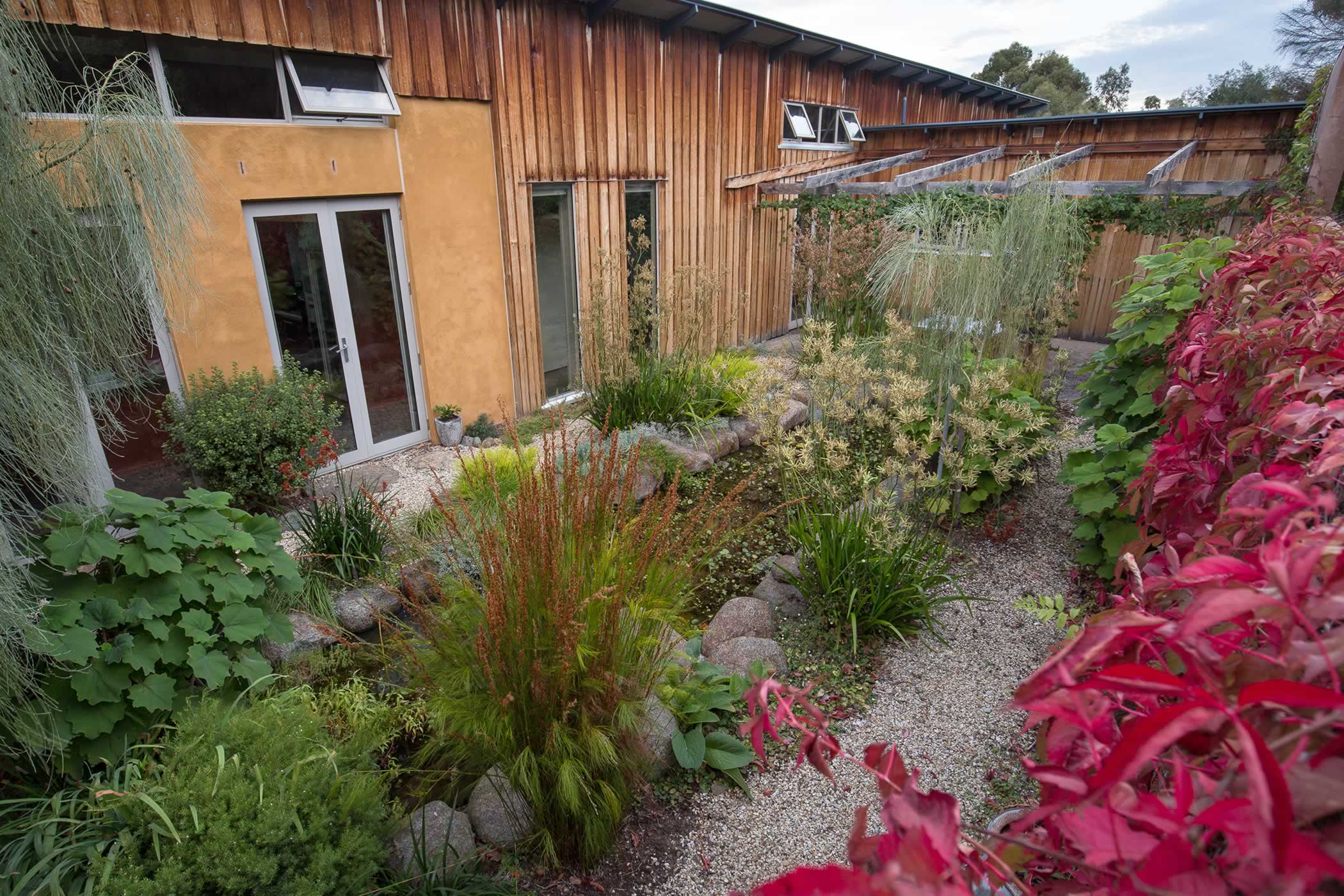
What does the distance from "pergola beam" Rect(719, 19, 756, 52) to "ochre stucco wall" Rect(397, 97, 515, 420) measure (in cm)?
332

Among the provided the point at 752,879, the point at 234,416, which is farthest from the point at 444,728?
the point at 234,416

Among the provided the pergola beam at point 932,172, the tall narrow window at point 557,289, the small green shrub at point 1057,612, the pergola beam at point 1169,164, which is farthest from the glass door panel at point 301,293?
the pergola beam at point 1169,164

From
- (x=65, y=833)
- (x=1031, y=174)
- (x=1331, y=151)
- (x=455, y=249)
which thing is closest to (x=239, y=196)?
(x=455, y=249)

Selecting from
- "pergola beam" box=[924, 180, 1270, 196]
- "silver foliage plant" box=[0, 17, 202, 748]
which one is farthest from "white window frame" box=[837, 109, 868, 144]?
"silver foliage plant" box=[0, 17, 202, 748]

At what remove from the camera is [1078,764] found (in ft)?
2.05

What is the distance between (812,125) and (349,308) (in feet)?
23.4

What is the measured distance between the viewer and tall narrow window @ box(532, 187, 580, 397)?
6328mm

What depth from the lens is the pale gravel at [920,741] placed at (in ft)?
7.48

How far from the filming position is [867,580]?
10.5 ft

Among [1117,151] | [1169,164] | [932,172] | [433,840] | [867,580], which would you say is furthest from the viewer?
[1117,151]

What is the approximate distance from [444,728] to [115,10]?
4075 mm

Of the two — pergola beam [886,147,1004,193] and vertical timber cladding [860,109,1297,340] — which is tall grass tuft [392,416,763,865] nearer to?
pergola beam [886,147,1004,193]

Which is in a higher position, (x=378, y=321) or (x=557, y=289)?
(x=557, y=289)

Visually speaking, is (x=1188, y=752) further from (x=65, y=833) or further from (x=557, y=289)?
(x=557, y=289)
